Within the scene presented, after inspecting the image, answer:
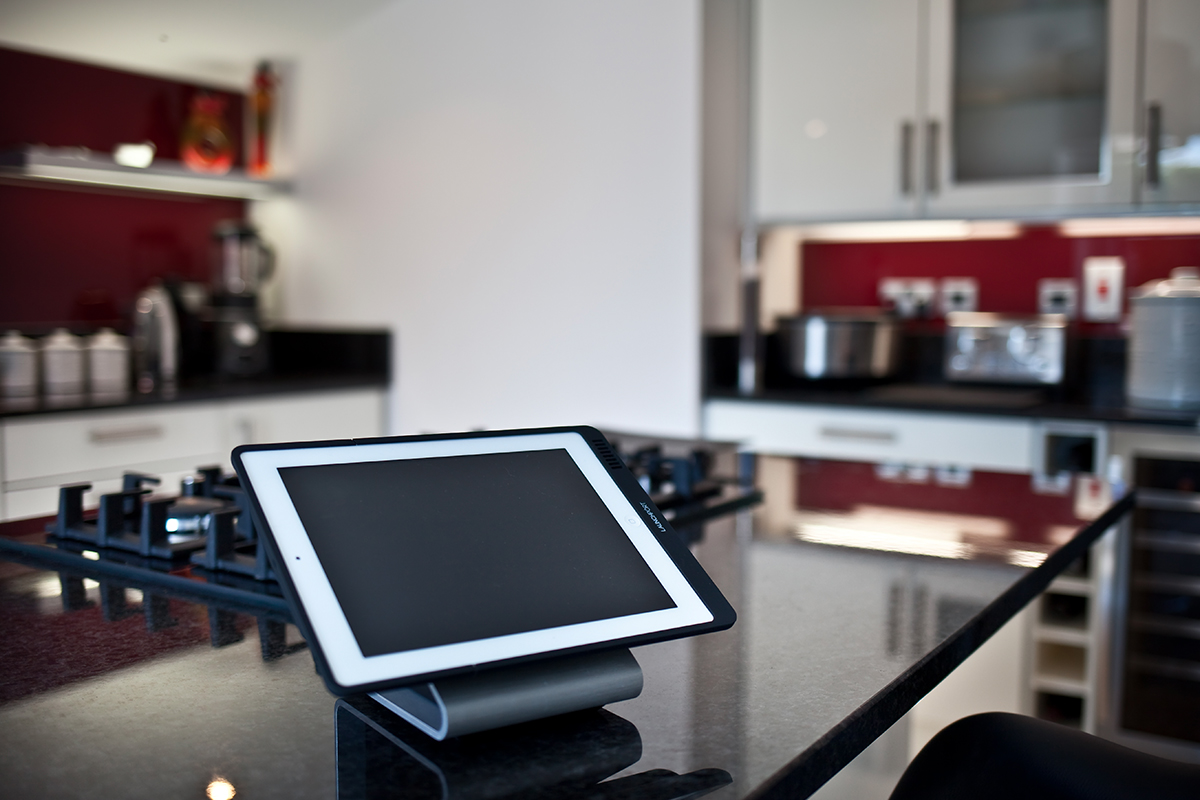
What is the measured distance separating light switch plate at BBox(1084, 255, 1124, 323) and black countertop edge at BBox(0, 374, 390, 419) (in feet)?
6.74

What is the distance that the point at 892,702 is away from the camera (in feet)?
2.18

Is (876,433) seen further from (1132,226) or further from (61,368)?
(61,368)

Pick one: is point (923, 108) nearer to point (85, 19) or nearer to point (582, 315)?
point (582, 315)

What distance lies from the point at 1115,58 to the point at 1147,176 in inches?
11.2

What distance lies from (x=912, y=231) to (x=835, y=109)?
18.2 inches

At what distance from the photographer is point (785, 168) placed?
2.75 m

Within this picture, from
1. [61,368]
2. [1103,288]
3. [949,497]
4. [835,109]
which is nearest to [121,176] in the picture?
[61,368]

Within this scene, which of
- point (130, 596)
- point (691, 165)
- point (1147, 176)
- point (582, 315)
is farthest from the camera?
point (582, 315)

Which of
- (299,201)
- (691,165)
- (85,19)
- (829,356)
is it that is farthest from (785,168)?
(85,19)

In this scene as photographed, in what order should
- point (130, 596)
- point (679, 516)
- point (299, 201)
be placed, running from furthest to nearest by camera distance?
point (299, 201)
point (679, 516)
point (130, 596)

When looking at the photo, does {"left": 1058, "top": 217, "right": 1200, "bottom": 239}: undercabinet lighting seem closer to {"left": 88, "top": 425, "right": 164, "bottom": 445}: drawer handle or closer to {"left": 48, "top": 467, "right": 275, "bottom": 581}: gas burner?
{"left": 48, "top": 467, "right": 275, "bottom": 581}: gas burner

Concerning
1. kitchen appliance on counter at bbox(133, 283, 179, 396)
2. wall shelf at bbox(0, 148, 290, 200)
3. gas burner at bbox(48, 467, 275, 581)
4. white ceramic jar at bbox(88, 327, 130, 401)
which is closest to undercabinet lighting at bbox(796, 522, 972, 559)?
gas burner at bbox(48, 467, 275, 581)

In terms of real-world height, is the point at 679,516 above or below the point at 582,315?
below

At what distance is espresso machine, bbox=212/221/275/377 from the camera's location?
10.4 ft
